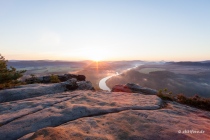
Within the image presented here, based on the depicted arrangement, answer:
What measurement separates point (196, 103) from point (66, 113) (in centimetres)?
959

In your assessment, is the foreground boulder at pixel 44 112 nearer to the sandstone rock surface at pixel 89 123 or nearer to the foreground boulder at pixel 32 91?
the sandstone rock surface at pixel 89 123

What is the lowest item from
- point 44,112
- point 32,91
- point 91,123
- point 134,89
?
point 134,89

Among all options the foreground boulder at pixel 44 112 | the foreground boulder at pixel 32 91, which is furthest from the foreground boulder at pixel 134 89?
the foreground boulder at pixel 44 112

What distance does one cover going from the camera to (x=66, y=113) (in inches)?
293

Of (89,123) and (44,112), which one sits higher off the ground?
(44,112)

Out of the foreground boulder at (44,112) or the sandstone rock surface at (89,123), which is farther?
the foreground boulder at (44,112)

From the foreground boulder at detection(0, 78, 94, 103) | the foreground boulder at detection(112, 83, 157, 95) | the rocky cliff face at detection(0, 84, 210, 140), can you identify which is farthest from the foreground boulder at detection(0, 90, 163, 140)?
the foreground boulder at detection(112, 83, 157, 95)

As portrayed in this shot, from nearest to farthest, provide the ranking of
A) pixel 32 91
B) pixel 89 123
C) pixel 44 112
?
pixel 89 123
pixel 44 112
pixel 32 91

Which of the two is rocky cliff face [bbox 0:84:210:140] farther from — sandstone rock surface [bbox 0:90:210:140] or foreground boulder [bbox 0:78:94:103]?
foreground boulder [bbox 0:78:94:103]

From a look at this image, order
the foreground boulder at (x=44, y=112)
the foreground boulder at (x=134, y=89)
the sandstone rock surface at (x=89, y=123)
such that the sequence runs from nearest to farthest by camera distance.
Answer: the sandstone rock surface at (x=89, y=123)
the foreground boulder at (x=44, y=112)
the foreground boulder at (x=134, y=89)

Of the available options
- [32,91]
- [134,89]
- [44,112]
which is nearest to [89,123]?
[44,112]

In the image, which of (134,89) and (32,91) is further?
(134,89)

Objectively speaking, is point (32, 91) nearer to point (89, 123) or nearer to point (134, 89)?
point (89, 123)

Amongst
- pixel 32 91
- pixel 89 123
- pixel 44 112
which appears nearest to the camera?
pixel 89 123
